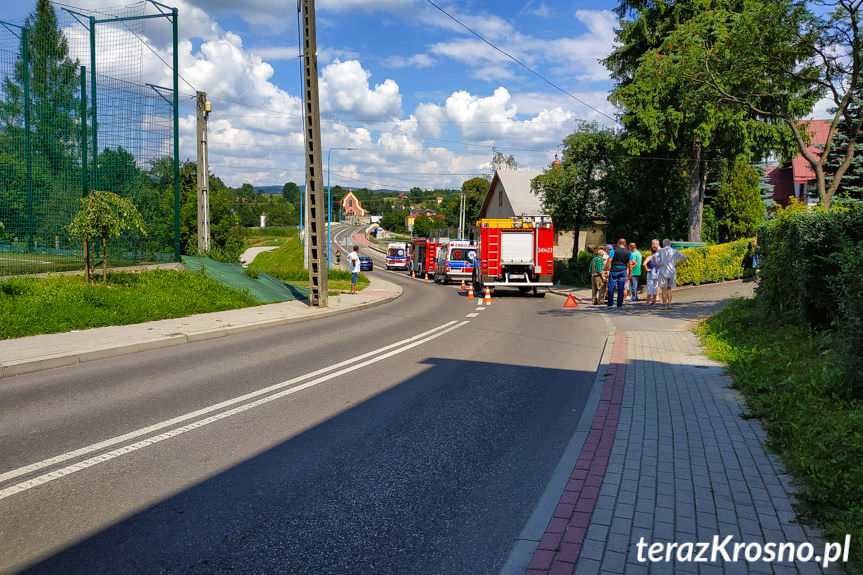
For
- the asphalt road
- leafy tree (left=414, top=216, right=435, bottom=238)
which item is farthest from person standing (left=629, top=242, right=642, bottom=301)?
leafy tree (left=414, top=216, right=435, bottom=238)

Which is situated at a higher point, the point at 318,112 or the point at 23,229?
the point at 318,112

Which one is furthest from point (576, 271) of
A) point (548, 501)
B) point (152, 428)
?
point (548, 501)

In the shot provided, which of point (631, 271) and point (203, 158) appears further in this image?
point (203, 158)

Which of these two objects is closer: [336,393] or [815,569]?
[815,569]

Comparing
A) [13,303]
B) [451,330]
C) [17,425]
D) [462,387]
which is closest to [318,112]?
[451,330]

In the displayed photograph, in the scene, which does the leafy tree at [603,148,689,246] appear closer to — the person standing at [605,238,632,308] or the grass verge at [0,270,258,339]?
the person standing at [605,238,632,308]

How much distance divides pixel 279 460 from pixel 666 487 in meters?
2.94

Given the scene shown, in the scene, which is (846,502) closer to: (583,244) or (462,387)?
(462,387)

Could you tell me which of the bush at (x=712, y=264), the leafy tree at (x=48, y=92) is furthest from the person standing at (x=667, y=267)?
the leafy tree at (x=48, y=92)

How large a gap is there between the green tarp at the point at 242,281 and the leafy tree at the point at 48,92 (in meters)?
4.46

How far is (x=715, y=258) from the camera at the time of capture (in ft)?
80.5

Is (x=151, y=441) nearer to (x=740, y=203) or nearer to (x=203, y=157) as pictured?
(x=203, y=157)

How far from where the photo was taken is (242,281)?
19.6 m

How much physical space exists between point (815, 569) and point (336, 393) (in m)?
5.31
